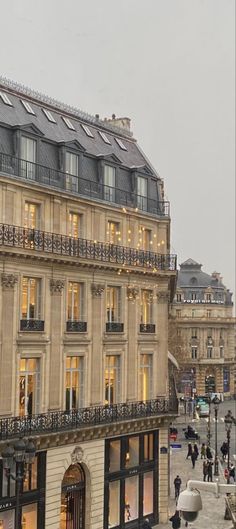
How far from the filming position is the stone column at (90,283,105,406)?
98.0 ft

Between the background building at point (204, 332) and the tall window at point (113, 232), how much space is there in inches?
2507

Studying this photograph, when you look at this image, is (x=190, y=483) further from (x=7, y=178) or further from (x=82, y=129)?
(x=82, y=129)

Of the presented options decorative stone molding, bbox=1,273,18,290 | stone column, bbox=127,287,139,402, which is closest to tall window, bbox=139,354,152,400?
stone column, bbox=127,287,139,402

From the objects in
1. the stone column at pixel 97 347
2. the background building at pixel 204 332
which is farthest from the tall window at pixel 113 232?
the background building at pixel 204 332

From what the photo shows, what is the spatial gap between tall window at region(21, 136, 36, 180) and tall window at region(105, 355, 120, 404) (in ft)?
29.4

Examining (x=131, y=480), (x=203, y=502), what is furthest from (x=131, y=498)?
(x=203, y=502)

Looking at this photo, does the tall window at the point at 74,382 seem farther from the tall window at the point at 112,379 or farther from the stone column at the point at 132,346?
the stone column at the point at 132,346

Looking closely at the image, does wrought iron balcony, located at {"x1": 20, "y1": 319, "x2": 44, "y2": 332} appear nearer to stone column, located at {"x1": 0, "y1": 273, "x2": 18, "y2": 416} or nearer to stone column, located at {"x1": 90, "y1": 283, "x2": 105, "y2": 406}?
stone column, located at {"x1": 0, "y1": 273, "x2": 18, "y2": 416}

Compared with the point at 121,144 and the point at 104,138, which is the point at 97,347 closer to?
the point at 104,138

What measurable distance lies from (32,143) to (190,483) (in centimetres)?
2092

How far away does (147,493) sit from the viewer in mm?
32625

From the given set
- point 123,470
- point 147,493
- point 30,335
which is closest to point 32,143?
point 30,335

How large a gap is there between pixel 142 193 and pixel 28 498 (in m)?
15.4

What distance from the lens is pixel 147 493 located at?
107 ft
